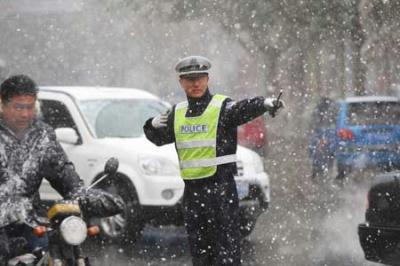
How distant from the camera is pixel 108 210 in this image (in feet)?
14.6

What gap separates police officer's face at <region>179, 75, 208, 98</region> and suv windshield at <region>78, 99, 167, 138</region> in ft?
14.7

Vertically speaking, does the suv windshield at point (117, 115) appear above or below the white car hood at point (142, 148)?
above

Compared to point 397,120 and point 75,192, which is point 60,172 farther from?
point 397,120

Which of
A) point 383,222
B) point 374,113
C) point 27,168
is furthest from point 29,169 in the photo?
point 374,113

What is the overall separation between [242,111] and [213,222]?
0.79 m

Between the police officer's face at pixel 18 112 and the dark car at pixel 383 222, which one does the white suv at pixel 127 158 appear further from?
the police officer's face at pixel 18 112

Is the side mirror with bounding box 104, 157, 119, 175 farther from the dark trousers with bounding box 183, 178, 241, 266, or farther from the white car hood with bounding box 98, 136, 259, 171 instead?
Answer: the white car hood with bounding box 98, 136, 259, 171

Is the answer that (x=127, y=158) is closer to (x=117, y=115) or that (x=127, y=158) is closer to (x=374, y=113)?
(x=117, y=115)

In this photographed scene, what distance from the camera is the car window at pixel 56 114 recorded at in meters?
11.3

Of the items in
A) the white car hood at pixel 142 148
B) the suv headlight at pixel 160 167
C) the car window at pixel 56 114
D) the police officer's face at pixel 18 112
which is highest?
the police officer's face at pixel 18 112

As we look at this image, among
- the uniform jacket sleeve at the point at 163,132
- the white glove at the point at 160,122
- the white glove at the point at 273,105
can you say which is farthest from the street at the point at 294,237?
the white glove at the point at 273,105

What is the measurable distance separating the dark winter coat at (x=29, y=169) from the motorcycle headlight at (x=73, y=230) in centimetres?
50

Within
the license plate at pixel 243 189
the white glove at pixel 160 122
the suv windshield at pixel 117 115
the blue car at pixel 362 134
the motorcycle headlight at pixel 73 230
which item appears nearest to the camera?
the motorcycle headlight at pixel 73 230

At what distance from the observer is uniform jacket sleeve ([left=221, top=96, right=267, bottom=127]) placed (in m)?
6.30
